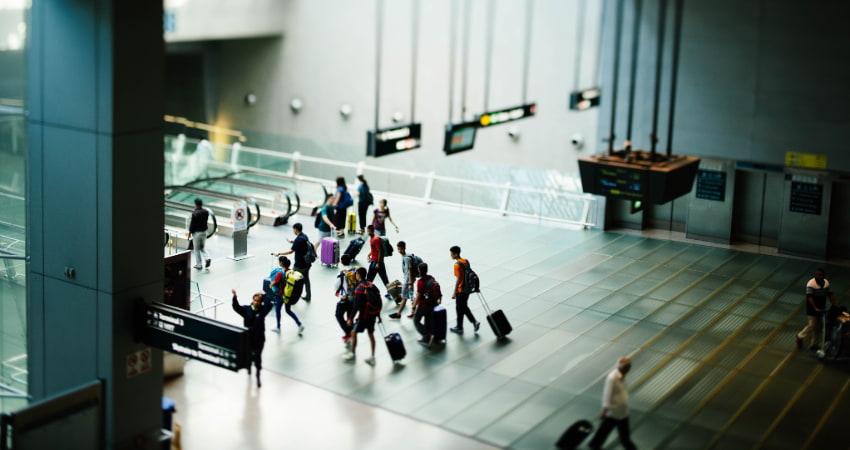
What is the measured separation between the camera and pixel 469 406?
11.9 metres

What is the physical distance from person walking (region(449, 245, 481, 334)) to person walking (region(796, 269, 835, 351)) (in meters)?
4.70

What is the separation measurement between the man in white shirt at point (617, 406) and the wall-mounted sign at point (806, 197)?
406 inches

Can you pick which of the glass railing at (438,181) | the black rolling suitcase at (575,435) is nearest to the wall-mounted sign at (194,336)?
the black rolling suitcase at (575,435)

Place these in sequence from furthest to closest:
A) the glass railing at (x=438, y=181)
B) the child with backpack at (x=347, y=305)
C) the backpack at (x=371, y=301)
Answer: the glass railing at (x=438, y=181), the child with backpack at (x=347, y=305), the backpack at (x=371, y=301)

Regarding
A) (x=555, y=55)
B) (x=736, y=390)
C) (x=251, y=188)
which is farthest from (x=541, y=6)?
(x=736, y=390)

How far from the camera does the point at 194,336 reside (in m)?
9.62

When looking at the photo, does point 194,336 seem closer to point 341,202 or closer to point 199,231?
point 199,231

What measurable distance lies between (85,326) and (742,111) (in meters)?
13.5

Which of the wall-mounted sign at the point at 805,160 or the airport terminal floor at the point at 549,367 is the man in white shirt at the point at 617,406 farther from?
the wall-mounted sign at the point at 805,160

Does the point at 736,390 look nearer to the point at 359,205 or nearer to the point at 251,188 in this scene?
the point at 359,205

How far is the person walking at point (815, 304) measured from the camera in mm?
13922

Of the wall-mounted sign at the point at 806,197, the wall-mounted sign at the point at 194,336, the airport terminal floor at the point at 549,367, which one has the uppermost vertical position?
the wall-mounted sign at the point at 806,197

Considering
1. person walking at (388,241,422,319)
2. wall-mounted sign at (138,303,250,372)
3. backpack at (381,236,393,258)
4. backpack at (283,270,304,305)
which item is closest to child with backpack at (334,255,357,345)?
backpack at (283,270,304,305)

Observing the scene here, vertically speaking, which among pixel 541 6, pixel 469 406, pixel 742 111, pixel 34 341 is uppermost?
pixel 541 6
